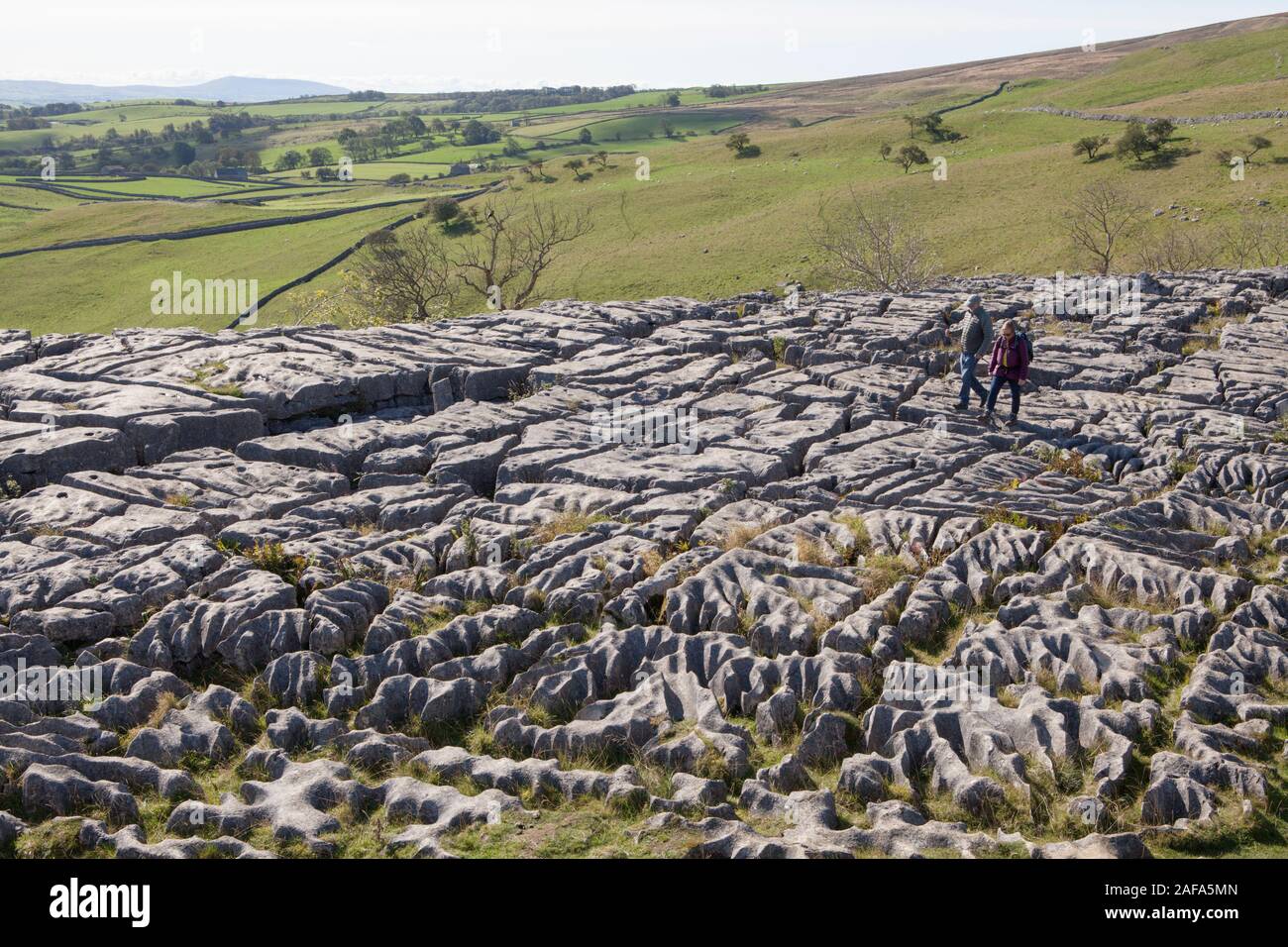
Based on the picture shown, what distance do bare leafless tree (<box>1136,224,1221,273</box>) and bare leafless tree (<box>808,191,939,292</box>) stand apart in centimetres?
1469

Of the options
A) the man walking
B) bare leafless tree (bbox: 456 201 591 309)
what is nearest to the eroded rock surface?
the man walking

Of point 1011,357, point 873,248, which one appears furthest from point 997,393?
point 873,248

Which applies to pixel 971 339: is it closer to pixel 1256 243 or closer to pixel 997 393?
pixel 997 393

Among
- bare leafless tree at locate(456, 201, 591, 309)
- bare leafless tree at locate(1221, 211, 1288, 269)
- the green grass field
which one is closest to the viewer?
bare leafless tree at locate(1221, 211, 1288, 269)

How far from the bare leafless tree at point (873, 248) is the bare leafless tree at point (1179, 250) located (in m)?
14.7

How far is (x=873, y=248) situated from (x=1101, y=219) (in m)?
21.2

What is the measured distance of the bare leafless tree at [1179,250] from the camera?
209ft

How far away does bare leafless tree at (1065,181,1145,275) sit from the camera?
71.6 m

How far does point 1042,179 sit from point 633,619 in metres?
93.9

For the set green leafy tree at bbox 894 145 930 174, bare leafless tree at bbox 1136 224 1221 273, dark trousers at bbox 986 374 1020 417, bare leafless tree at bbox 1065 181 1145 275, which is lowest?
dark trousers at bbox 986 374 1020 417

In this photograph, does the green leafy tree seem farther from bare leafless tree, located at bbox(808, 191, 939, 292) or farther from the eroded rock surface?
the eroded rock surface

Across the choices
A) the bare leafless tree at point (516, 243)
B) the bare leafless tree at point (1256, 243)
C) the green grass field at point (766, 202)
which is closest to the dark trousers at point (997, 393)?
the bare leafless tree at point (1256, 243)
